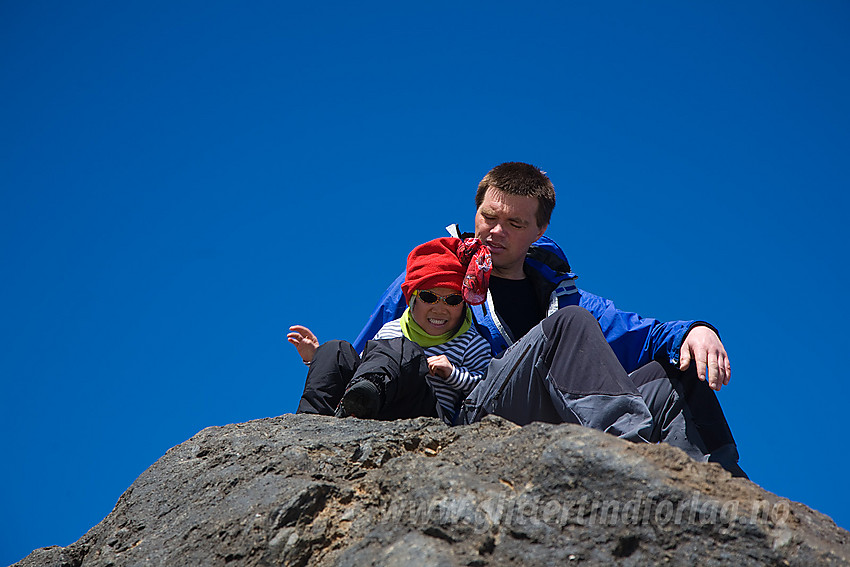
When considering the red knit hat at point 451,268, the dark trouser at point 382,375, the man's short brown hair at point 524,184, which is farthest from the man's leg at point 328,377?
the man's short brown hair at point 524,184

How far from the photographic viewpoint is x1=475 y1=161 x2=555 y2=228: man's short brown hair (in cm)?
508

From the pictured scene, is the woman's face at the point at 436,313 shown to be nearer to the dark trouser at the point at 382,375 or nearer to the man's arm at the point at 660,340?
the dark trouser at the point at 382,375

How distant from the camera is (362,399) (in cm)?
346

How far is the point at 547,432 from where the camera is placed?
95.3 inches

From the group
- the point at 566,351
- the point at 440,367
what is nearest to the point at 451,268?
the point at 440,367

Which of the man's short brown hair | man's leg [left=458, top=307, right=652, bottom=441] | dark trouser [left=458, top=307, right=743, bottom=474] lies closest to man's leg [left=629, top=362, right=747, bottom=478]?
dark trouser [left=458, top=307, right=743, bottom=474]

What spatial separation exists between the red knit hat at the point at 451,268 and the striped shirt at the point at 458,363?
9.3 inches

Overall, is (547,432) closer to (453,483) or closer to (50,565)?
(453,483)

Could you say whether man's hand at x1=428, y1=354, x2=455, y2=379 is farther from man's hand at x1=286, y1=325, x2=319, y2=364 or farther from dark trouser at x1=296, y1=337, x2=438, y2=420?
man's hand at x1=286, y1=325, x2=319, y2=364

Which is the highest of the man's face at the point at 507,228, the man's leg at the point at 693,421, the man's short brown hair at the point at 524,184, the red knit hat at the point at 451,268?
the man's short brown hair at the point at 524,184

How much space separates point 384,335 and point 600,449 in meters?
2.39

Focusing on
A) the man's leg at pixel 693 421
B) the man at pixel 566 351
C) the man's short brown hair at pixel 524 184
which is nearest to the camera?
the man at pixel 566 351

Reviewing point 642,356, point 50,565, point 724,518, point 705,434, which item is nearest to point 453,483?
point 724,518

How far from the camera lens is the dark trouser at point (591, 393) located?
2975mm
